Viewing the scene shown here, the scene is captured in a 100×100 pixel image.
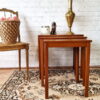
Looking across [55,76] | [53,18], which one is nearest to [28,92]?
[55,76]

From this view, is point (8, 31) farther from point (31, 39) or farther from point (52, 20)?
point (52, 20)

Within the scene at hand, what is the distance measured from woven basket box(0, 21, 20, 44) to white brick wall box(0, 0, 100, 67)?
53 cm

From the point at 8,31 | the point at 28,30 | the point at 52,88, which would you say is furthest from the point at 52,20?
the point at 52,88

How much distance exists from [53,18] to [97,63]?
3.23 ft

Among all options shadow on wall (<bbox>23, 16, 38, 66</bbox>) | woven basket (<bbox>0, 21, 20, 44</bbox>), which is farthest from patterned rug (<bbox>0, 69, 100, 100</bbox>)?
woven basket (<bbox>0, 21, 20, 44</bbox>)

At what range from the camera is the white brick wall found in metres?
2.26

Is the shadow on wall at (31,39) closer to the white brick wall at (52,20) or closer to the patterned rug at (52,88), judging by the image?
the white brick wall at (52,20)

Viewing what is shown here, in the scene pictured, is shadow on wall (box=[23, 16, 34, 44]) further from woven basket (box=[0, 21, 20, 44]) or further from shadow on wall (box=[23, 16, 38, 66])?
woven basket (box=[0, 21, 20, 44])

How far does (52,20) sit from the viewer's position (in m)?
2.29

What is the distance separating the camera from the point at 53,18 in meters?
2.29

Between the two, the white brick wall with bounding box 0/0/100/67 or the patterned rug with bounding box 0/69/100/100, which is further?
the white brick wall with bounding box 0/0/100/67

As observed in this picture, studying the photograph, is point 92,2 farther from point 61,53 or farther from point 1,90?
point 1,90

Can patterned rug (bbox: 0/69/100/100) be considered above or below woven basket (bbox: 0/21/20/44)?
below

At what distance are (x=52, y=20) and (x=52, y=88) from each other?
1.09 meters
